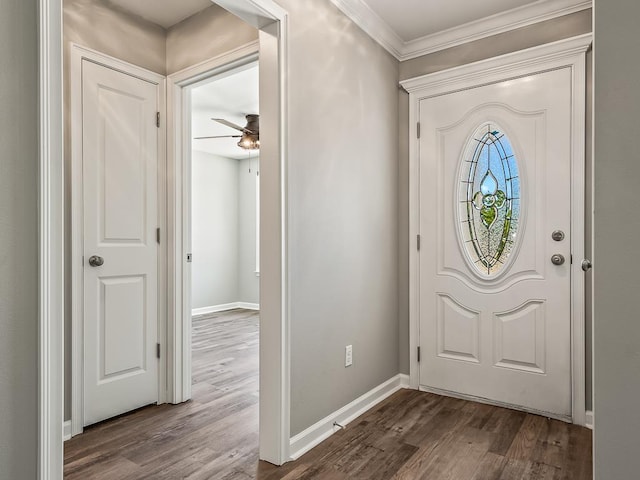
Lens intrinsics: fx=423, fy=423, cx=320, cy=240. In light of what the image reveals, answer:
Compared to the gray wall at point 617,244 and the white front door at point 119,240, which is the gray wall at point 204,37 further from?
the gray wall at point 617,244

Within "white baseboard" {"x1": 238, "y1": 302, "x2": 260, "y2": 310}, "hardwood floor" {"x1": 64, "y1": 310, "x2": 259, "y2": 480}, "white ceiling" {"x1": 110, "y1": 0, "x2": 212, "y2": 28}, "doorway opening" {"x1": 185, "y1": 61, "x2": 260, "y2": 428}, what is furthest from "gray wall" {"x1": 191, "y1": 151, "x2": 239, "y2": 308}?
"white ceiling" {"x1": 110, "y1": 0, "x2": 212, "y2": 28}

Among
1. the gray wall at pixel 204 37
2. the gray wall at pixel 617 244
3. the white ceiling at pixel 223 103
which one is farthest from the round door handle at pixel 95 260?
the gray wall at pixel 617 244

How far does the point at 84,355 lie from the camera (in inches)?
94.8

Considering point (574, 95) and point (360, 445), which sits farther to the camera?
point (574, 95)

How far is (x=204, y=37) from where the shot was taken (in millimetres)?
2658

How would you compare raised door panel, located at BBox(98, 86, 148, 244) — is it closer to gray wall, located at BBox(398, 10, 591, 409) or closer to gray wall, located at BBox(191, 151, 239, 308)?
gray wall, located at BBox(398, 10, 591, 409)

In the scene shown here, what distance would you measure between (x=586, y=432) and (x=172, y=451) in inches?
88.2

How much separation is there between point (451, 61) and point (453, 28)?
0.21 m

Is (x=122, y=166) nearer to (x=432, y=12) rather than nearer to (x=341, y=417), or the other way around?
(x=341, y=417)

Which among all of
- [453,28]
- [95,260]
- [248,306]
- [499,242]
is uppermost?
[453,28]

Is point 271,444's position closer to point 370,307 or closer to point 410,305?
point 370,307

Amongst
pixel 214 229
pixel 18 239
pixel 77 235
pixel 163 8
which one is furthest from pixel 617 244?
pixel 214 229

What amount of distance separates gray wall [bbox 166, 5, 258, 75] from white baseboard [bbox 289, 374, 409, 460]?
218 cm

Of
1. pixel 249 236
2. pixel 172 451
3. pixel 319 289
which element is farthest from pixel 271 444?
pixel 249 236
